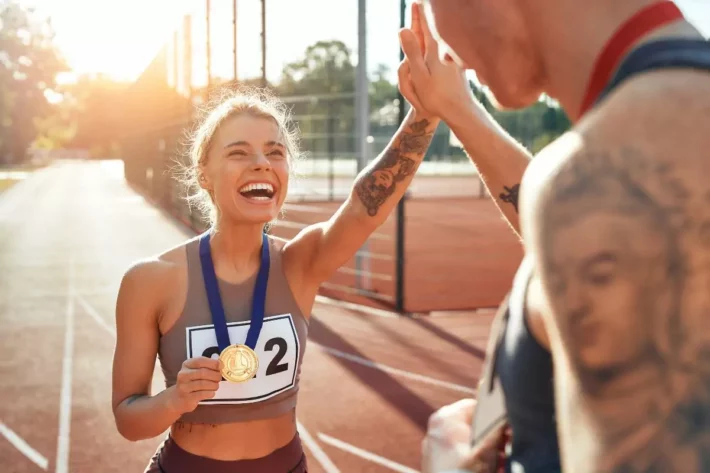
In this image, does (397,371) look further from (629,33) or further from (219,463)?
(629,33)

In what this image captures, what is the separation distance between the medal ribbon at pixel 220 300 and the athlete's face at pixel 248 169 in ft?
0.47

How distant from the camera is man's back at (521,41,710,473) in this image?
0.68 m

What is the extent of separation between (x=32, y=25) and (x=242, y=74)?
70.6 m

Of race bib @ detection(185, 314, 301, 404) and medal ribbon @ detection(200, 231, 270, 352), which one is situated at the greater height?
medal ribbon @ detection(200, 231, 270, 352)

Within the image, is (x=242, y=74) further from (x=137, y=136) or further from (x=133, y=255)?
(x=137, y=136)

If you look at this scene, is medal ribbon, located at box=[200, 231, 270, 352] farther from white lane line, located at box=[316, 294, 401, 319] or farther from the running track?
white lane line, located at box=[316, 294, 401, 319]

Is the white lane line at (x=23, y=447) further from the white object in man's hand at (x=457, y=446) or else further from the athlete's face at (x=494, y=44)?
the athlete's face at (x=494, y=44)

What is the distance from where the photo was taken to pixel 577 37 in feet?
2.84

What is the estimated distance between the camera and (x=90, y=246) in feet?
49.9

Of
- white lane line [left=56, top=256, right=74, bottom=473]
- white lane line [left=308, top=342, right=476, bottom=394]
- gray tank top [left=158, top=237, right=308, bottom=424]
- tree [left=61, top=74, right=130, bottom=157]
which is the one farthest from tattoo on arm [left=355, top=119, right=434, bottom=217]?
tree [left=61, top=74, right=130, bottom=157]

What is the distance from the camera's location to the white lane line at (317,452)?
4.64 meters

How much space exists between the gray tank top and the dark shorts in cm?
11

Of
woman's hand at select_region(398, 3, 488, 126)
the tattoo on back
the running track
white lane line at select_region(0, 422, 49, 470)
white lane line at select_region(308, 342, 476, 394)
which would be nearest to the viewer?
the tattoo on back

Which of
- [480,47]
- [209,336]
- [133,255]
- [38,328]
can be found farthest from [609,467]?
[133,255]
